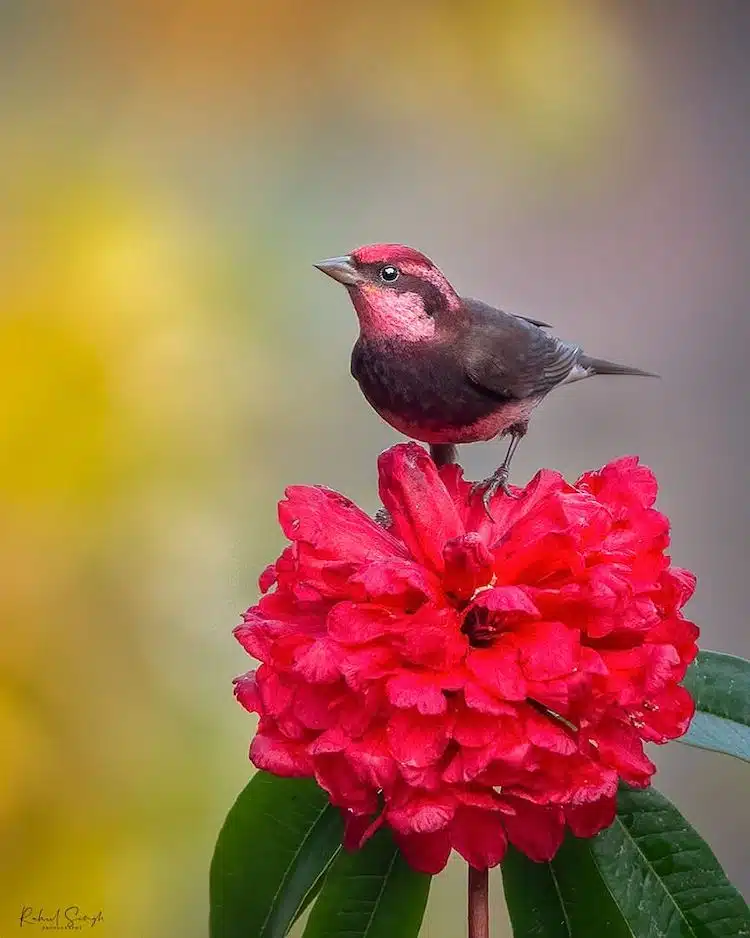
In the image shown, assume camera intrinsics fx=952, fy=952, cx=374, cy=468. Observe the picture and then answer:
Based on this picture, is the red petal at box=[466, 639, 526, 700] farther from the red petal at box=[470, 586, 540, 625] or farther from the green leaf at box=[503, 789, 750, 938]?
the green leaf at box=[503, 789, 750, 938]

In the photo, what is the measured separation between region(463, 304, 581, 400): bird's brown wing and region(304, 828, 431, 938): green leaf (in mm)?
324

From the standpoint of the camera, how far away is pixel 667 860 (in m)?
0.60

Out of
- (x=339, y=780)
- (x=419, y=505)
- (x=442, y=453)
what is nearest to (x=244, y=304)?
(x=442, y=453)

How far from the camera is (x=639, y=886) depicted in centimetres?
60

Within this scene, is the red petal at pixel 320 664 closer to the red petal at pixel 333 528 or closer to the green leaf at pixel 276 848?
the red petal at pixel 333 528

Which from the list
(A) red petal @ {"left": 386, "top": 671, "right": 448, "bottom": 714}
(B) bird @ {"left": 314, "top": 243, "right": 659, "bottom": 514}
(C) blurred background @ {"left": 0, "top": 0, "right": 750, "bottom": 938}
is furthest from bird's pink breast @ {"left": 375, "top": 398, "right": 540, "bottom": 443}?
(C) blurred background @ {"left": 0, "top": 0, "right": 750, "bottom": 938}

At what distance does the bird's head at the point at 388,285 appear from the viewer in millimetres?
653

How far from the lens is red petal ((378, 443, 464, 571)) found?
0.56 m

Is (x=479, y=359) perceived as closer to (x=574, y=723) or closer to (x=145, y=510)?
(x=574, y=723)

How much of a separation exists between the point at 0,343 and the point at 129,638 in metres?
0.38

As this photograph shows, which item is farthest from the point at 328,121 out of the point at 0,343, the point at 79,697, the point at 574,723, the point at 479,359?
the point at 574,723

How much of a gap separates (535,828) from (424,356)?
12.2 inches

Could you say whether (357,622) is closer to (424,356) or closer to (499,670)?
(499,670)

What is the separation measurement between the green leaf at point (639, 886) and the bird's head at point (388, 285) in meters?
0.35
